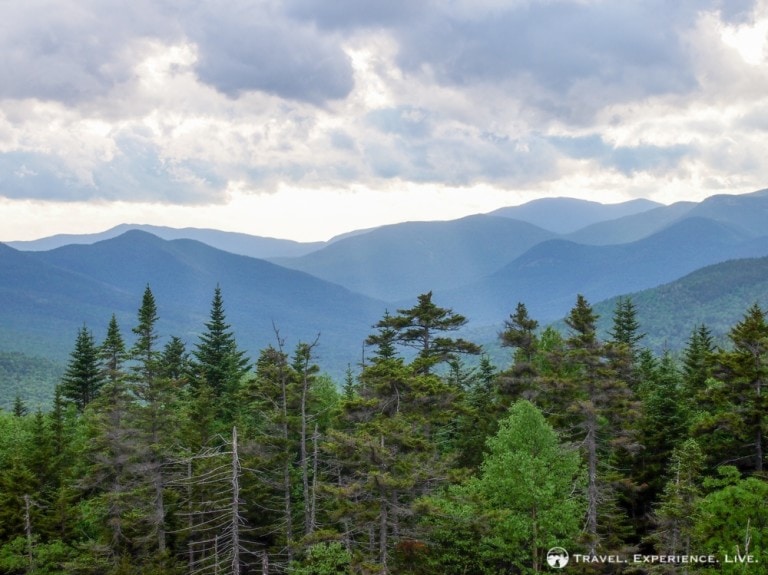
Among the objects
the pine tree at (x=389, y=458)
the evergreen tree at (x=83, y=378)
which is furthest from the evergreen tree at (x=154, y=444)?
the evergreen tree at (x=83, y=378)

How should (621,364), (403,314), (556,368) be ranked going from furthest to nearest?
1. (403,314)
2. (556,368)
3. (621,364)

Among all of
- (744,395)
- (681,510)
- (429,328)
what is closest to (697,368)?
(744,395)

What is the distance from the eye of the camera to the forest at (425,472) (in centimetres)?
2920

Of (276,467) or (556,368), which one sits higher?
(556,368)

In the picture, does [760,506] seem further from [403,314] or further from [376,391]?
[403,314]

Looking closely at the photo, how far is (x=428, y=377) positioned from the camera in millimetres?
37719

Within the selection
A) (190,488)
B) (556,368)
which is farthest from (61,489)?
(556,368)

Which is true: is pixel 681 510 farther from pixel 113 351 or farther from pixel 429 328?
pixel 113 351

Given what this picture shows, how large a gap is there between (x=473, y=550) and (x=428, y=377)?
9.67 meters

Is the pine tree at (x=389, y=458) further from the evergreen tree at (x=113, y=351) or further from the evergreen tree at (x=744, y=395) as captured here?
the evergreen tree at (x=113, y=351)

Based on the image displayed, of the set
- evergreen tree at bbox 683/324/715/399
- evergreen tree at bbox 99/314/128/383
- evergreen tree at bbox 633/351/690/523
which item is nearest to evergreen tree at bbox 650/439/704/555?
evergreen tree at bbox 633/351/690/523
